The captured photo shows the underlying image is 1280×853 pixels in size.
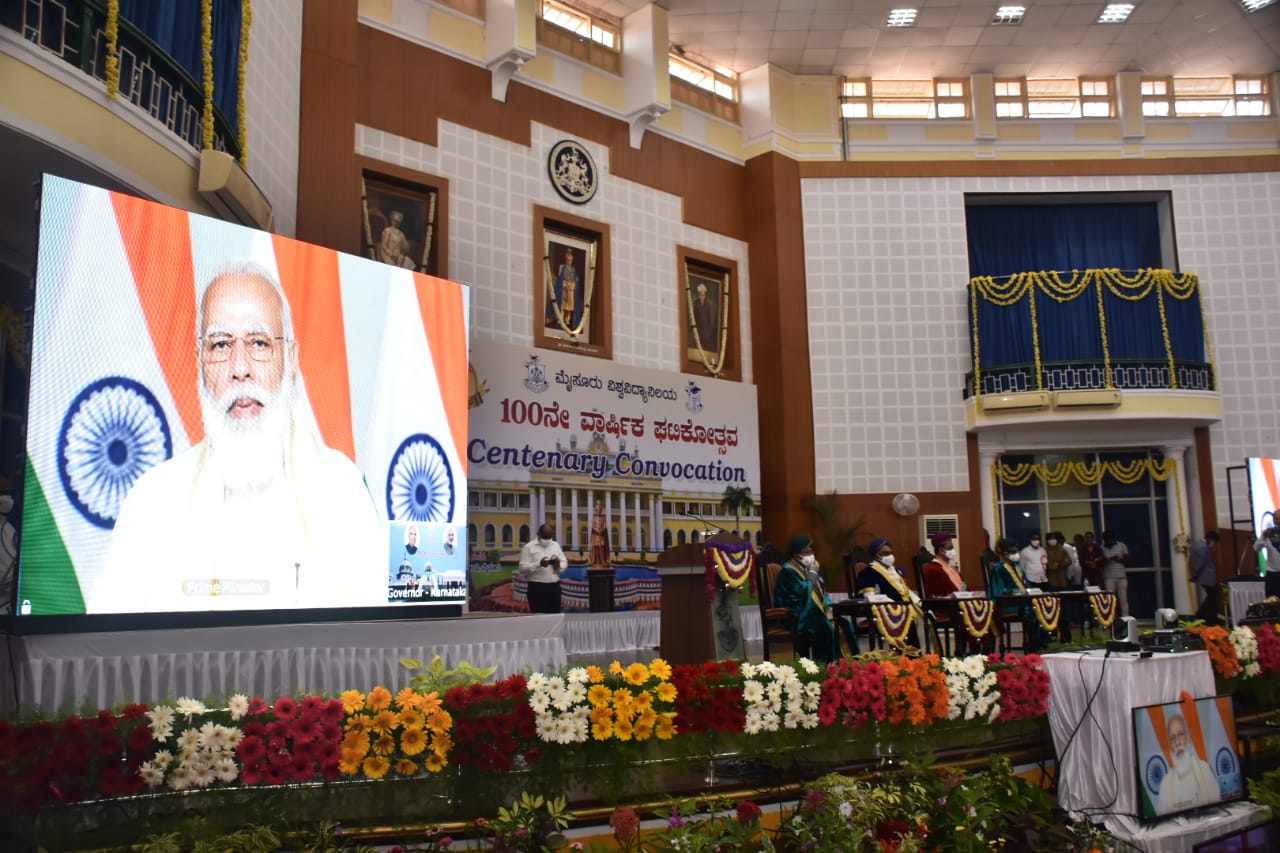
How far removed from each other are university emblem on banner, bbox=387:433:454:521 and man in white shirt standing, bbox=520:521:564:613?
105 inches

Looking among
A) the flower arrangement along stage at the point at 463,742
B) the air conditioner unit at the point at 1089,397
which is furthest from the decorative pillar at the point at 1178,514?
the flower arrangement along stage at the point at 463,742

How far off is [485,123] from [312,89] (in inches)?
94.9

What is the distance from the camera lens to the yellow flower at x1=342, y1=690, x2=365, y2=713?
10.8 feet

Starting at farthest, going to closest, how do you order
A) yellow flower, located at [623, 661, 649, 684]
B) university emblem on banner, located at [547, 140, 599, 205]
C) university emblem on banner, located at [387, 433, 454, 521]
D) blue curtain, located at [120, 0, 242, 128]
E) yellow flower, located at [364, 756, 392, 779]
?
1. university emblem on banner, located at [547, 140, 599, 205]
2. university emblem on banner, located at [387, 433, 454, 521]
3. blue curtain, located at [120, 0, 242, 128]
4. yellow flower, located at [623, 661, 649, 684]
5. yellow flower, located at [364, 756, 392, 779]

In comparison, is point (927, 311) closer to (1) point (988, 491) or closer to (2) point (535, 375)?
(1) point (988, 491)

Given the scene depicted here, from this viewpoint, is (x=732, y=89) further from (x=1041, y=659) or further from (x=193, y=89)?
(x=1041, y=659)

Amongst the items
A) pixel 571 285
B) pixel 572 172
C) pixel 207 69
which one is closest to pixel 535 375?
pixel 571 285

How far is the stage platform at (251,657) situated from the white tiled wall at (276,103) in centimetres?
411

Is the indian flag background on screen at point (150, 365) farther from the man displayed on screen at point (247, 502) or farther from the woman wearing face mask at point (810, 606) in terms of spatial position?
the woman wearing face mask at point (810, 606)

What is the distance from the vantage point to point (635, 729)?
11.9ft

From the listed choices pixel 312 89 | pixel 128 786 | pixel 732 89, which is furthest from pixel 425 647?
pixel 732 89

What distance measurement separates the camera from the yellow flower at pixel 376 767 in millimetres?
3223

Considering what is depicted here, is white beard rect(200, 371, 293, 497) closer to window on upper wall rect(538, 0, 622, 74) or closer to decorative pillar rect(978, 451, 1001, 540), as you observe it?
window on upper wall rect(538, 0, 622, 74)

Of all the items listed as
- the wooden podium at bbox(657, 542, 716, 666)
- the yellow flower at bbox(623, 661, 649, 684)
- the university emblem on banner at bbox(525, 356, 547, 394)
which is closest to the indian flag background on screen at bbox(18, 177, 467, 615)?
the wooden podium at bbox(657, 542, 716, 666)
